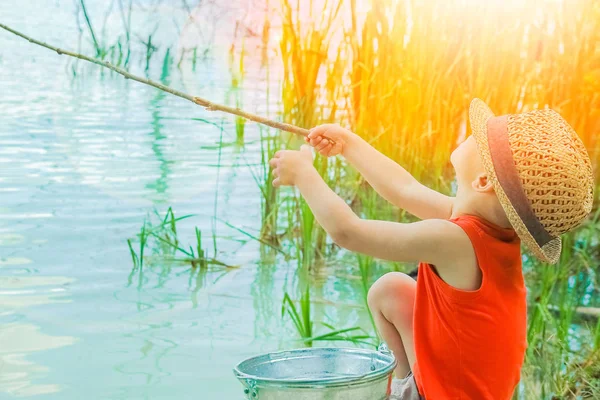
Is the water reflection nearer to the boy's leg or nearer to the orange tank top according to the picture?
the boy's leg

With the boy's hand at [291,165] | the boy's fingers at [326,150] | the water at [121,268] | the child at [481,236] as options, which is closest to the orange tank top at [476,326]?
the child at [481,236]

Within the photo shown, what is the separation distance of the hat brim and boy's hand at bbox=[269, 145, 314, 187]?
0.27 metres

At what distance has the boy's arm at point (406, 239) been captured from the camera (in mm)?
1569

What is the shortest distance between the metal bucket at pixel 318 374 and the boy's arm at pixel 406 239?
173 millimetres

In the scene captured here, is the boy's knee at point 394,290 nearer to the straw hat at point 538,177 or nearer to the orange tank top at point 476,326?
the orange tank top at point 476,326

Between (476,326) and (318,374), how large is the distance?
29 centimetres

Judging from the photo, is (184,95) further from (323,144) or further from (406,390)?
(406,390)

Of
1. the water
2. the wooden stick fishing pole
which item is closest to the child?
the wooden stick fishing pole

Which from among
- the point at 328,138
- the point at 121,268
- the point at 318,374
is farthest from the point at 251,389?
the point at 121,268

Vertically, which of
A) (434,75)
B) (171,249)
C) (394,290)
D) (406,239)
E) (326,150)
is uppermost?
(434,75)

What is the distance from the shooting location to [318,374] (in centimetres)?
175

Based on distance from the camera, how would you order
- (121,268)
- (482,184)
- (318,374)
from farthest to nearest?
1. (121,268)
2. (318,374)
3. (482,184)

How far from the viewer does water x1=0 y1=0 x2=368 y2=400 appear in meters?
2.54

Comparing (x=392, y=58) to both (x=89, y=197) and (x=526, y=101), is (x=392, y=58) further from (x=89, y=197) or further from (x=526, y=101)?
(x=89, y=197)
